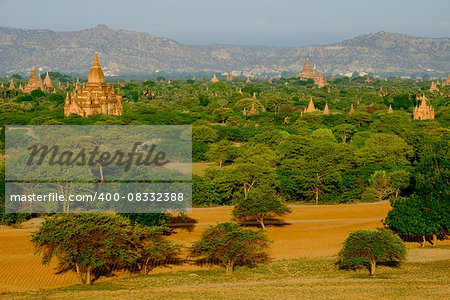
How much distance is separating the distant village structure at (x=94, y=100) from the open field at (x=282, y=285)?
59.6 meters

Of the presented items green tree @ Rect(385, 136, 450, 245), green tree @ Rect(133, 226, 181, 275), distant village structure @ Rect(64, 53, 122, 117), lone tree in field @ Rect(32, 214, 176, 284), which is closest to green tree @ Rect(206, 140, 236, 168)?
green tree @ Rect(385, 136, 450, 245)

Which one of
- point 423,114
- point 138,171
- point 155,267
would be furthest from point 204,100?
point 155,267

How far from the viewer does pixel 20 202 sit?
130 feet

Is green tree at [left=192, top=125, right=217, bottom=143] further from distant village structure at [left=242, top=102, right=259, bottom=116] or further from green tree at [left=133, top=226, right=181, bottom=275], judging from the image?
green tree at [left=133, top=226, right=181, bottom=275]

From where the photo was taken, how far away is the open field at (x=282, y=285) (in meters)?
24.2

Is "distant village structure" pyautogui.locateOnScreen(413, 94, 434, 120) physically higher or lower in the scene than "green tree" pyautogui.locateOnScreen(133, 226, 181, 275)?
higher

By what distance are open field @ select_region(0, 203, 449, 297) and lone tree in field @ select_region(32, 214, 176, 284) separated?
1.15 metres

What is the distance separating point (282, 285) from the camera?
2611 centimetres

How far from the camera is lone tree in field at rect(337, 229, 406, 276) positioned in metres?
28.4

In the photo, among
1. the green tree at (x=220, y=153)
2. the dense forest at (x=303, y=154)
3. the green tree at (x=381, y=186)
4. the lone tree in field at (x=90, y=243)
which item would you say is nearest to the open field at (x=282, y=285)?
the lone tree in field at (x=90, y=243)

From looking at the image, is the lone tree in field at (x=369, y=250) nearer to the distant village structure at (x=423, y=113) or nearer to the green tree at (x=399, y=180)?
the green tree at (x=399, y=180)

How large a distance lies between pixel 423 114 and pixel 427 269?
223 ft

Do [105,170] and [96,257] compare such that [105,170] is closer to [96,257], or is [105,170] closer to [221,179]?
[221,179]

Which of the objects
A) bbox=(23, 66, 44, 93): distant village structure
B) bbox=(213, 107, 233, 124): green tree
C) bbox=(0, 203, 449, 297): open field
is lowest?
bbox=(0, 203, 449, 297): open field
